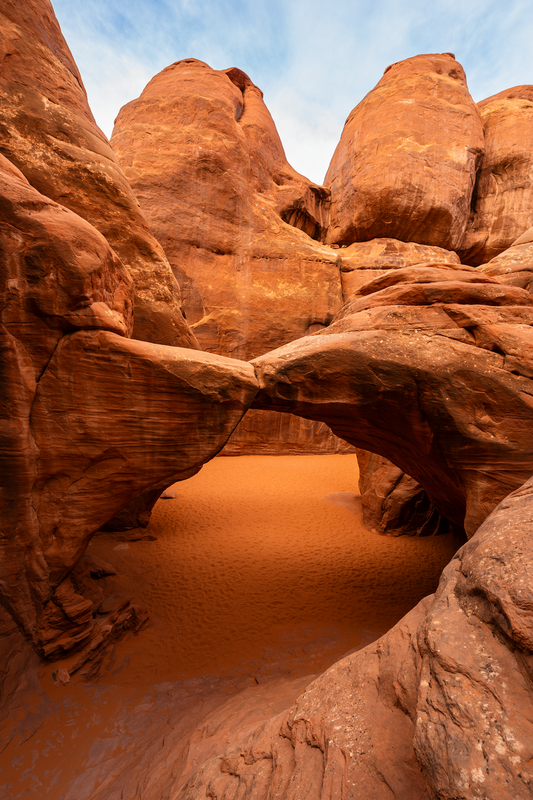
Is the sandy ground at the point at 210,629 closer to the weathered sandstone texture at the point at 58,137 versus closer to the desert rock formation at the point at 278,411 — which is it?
the desert rock formation at the point at 278,411

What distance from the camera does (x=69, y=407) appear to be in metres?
5.67

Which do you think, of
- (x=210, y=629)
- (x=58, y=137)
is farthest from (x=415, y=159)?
A: (x=210, y=629)

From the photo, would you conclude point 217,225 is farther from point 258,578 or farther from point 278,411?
point 258,578

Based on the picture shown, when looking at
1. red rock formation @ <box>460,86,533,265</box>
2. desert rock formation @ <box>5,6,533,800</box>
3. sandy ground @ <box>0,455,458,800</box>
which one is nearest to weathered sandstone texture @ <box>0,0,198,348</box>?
desert rock formation @ <box>5,6,533,800</box>

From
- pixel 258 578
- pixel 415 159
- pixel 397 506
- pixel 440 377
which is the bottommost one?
pixel 258 578

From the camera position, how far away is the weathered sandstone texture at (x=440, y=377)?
572cm

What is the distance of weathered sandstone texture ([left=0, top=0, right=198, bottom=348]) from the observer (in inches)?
281

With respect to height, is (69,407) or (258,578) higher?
Answer: (69,407)

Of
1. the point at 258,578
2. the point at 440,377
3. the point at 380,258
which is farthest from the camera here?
the point at 380,258

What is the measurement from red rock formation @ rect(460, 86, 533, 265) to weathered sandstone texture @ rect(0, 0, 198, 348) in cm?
1905

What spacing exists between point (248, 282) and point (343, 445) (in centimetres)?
925

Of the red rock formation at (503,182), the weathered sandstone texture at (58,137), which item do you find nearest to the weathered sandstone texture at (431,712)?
the weathered sandstone texture at (58,137)

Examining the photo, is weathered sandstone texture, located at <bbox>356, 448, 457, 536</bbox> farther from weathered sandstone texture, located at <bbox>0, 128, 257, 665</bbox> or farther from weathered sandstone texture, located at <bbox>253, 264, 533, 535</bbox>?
weathered sandstone texture, located at <bbox>0, 128, 257, 665</bbox>

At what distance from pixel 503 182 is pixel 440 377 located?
68.9ft
